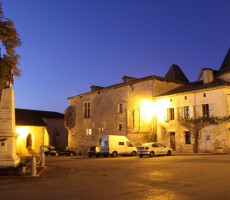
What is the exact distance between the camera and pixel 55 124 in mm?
55812

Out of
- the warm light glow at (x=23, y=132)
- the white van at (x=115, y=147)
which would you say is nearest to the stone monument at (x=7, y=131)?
the white van at (x=115, y=147)

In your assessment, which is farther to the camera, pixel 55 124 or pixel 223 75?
pixel 55 124

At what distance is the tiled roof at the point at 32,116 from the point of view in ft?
166

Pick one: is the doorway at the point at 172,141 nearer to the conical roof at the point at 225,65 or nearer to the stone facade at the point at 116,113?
the stone facade at the point at 116,113

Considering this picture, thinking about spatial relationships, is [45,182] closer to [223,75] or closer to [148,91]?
[148,91]

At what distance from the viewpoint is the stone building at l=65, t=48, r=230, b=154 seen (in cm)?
3519

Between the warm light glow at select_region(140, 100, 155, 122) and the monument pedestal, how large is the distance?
2475cm

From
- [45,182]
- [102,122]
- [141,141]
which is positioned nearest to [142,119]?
[141,141]

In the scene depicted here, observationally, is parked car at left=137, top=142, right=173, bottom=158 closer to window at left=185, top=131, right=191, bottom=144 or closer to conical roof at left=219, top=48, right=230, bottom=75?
window at left=185, top=131, right=191, bottom=144

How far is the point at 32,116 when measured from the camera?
53625 mm

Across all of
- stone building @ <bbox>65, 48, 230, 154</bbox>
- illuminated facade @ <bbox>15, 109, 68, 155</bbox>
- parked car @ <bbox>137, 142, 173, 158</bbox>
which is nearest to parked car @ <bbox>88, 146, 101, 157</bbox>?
parked car @ <bbox>137, 142, 173, 158</bbox>

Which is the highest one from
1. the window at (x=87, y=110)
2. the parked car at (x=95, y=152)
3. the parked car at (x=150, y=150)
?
the window at (x=87, y=110)

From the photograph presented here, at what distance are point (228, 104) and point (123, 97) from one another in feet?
50.7

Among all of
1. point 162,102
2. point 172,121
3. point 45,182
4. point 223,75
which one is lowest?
point 45,182
